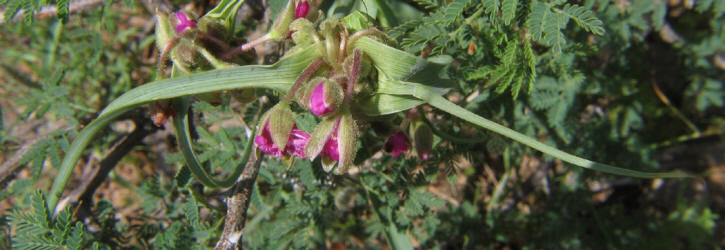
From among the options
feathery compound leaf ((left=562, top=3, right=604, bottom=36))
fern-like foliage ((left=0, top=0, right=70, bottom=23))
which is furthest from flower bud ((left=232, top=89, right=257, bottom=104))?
feathery compound leaf ((left=562, top=3, right=604, bottom=36))

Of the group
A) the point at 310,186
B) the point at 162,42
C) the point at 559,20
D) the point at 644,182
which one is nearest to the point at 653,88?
the point at 644,182

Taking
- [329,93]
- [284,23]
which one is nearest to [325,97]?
[329,93]

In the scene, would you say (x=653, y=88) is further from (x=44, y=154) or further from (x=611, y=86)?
(x=44, y=154)

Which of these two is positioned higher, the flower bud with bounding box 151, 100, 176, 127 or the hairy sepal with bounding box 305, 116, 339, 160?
the flower bud with bounding box 151, 100, 176, 127

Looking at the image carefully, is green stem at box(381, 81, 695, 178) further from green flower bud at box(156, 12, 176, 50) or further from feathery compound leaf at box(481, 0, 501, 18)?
green flower bud at box(156, 12, 176, 50)

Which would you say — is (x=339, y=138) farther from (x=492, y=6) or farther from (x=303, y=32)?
(x=492, y=6)

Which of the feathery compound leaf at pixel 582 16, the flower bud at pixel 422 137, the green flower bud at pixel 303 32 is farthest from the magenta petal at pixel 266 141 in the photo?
the feathery compound leaf at pixel 582 16

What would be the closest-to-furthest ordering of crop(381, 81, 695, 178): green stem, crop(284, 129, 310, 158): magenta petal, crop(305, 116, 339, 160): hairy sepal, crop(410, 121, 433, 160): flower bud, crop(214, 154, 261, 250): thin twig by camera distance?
crop(381, 81, 695, 178): green stem
crop(305, 116, 339, 160): hairy sepal
crop(284, 129, 310, 158): magenta petal
crop(214, 154, 261, 250): thin twig
crop(410, 121, 433, 160): flower bud
